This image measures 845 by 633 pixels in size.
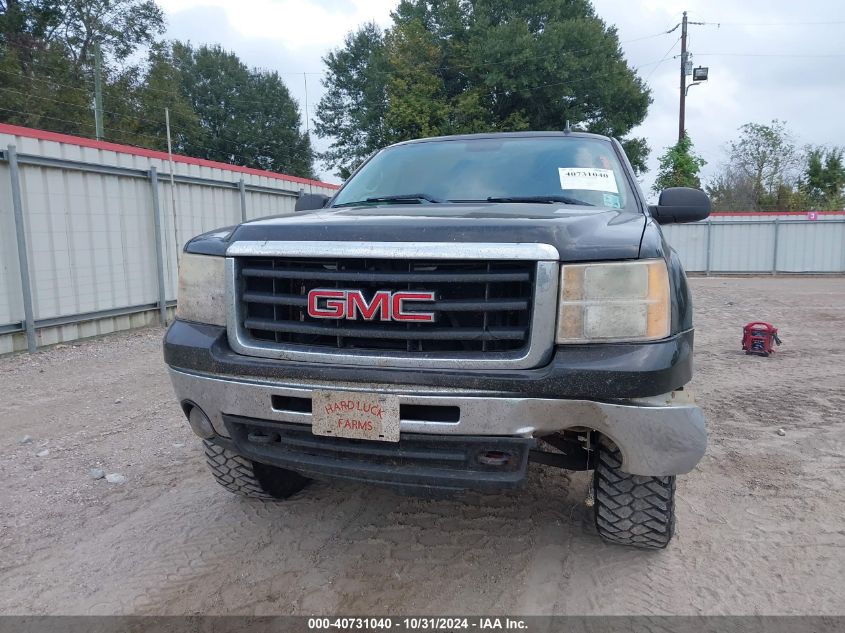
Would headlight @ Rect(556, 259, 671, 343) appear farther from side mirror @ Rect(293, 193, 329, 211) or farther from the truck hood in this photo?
side mirror @ Rect(293, 193, 329, 211)

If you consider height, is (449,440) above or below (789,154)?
below

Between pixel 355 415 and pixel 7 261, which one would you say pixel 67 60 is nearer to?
pixel 7 261

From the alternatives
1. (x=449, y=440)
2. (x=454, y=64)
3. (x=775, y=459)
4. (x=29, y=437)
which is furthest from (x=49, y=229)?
(x=454, y=64)

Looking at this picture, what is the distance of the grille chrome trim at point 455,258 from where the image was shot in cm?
201

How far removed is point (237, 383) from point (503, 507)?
59.8 inches

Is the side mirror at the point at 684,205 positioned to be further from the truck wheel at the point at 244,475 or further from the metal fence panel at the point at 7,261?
the metal fence panel at the point at 7,261

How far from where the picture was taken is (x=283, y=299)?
2285 mm

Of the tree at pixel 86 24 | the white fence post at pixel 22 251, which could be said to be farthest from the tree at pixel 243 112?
the white fence post at pixel 22 251

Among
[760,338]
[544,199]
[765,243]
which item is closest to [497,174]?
[544,199]

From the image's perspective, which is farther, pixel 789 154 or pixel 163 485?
pixel 789 154

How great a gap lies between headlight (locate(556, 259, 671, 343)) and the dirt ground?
1036mm

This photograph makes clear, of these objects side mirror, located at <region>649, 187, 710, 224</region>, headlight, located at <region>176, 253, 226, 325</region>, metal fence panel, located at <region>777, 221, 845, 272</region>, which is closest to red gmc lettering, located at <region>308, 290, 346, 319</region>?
headlight, located at <region>176, 253, 226, 325</region>

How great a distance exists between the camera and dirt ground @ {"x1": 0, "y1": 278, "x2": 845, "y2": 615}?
2.33m

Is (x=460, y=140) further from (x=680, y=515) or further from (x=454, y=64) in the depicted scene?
(x=454, y=64)
